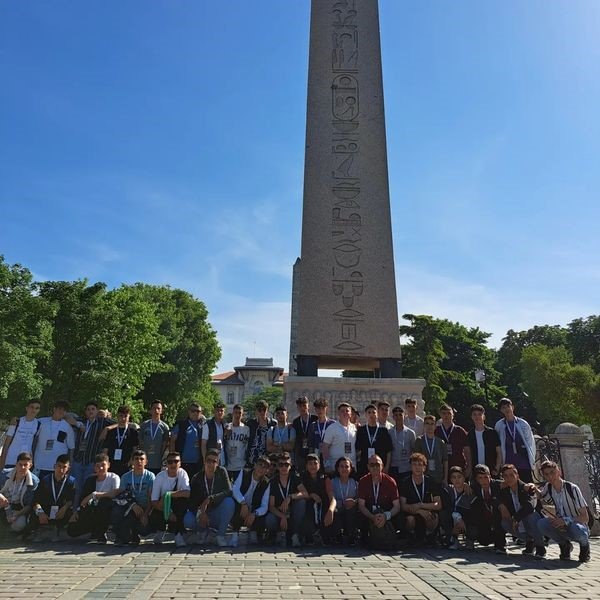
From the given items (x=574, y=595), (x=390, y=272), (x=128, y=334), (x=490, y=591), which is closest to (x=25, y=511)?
(x=490, y=591)

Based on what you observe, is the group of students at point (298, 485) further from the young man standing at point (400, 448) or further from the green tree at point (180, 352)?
the green tree at point (180, 352)

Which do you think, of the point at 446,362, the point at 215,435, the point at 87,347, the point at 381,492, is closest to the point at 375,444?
the point at 381,492

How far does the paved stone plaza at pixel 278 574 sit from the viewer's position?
176 inches

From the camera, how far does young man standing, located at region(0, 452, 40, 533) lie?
6988mm

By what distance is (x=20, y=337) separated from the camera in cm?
1880

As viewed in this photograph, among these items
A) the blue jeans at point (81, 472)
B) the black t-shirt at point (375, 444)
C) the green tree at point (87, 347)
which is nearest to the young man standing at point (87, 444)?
the blue jeans at point (81, 472)

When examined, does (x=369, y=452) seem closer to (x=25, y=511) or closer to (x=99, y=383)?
(x=25, y=511)

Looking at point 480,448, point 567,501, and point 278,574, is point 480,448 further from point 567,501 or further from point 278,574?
point 278,574

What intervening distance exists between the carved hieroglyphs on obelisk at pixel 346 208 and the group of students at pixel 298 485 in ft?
9.06

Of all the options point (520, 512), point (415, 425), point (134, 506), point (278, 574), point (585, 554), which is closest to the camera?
point (278, 574)

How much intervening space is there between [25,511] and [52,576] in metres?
2.34

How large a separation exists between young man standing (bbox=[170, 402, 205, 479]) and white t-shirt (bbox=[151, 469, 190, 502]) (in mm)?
629

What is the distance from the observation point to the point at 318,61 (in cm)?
1220

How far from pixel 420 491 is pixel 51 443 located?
16.0 ft
